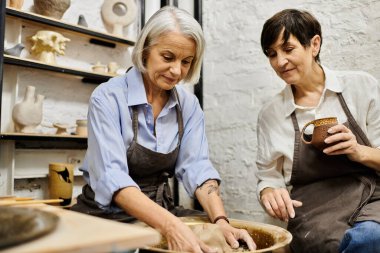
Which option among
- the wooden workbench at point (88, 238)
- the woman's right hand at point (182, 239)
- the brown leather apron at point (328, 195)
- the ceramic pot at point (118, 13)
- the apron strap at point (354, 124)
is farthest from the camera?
the ceramic pot at point (118, 13)

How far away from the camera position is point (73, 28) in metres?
2.25

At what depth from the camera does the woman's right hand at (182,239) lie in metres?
1.11

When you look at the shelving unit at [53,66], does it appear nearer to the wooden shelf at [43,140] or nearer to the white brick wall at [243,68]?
the wooden shelf at [43,140]

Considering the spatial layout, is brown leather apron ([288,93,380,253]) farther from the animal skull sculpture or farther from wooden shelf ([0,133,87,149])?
the animal skull sculpture

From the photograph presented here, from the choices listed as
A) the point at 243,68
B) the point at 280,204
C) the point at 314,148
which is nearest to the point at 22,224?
the point at 280,204

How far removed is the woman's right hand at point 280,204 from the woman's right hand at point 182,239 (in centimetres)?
51

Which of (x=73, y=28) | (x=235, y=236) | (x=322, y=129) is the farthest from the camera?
(x=73, y=28)

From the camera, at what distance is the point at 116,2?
252 cm

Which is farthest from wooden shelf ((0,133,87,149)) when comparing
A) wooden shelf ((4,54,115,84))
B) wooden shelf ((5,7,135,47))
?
wooden shelf ((5,7,135,47))

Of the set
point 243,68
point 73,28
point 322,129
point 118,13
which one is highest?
point 118,13

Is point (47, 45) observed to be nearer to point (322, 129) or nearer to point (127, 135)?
point (127, 135)

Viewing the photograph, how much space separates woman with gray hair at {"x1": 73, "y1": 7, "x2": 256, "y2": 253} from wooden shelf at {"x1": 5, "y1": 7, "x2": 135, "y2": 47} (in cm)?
81

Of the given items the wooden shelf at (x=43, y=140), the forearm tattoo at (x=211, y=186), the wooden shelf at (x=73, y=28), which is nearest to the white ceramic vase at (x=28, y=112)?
the wooden shelf at (x=43, y=140)

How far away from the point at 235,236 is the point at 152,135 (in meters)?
0.54
